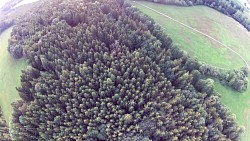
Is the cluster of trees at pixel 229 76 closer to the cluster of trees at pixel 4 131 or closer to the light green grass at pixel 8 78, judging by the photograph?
the light green grass at pixel 8 78

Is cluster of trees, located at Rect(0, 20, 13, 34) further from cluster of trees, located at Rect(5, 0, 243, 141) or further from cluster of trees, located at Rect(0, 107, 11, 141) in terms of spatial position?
cluster of trees, located at Rect(0, 107, 11, 141)

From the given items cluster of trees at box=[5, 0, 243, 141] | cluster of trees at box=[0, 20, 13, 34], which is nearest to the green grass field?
cluster of trees at box=[5, 0, 243, 141]

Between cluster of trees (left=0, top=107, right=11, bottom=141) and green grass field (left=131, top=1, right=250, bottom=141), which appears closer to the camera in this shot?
cluster of trees (left=0, top=107, right=11, bottom=141)

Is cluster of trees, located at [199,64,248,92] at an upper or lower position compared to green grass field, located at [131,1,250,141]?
lower

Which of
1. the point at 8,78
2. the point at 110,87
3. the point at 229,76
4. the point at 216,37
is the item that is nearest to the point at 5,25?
the point at 8,78

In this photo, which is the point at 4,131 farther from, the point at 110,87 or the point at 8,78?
the point at 110,87

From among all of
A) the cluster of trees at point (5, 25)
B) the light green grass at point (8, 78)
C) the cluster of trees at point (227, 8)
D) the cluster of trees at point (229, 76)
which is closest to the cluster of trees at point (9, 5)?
the cluster of trees at point (5, 25)

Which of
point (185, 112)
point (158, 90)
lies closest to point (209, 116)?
point (185, 112)

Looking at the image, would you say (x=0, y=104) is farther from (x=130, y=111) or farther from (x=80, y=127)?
(x=130, y=111)
